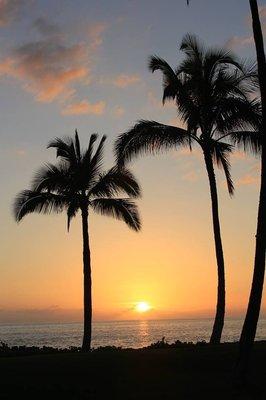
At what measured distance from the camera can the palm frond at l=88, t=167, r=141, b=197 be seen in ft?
103

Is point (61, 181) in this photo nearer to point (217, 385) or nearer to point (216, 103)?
point (216, 103)

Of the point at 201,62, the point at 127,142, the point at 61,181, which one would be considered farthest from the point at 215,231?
the point at 61,181

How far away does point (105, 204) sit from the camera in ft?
104

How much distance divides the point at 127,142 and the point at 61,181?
23.8 feet

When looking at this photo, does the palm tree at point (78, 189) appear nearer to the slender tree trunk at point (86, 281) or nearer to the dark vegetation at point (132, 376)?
the slender tree trunk at point (86, 281)

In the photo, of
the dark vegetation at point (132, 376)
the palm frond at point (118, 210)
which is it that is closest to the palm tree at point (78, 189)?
the palm frond at point (118, 210)

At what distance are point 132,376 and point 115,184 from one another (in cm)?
1732

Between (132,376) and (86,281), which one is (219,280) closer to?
(86,281)

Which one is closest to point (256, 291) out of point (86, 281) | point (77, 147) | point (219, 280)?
point (219, 280)

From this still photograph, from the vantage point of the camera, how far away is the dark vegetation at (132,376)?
44.5 feet

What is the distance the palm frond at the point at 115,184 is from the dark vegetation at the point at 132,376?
1394cm

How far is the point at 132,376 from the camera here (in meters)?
15.1

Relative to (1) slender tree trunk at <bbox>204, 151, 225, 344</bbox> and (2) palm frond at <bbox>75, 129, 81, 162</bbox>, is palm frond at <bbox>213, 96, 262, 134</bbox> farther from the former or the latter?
(2) palm frond at <bbox>75, 129, 81, 162</bbox>

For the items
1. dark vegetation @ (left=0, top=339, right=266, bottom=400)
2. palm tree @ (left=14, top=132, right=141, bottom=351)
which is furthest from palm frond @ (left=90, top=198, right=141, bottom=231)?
dark vegetation @ (left=0, top=339, right=266, bottom=400)
